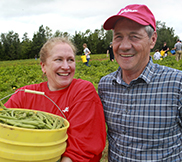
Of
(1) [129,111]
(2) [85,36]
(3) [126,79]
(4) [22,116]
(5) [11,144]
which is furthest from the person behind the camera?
(2) [85,36]

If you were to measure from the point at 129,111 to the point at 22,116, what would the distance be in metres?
0.98

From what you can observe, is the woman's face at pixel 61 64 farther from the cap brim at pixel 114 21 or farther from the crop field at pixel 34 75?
the crop field at pixel 34 75

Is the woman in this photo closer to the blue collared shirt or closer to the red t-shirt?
the red t-shirt

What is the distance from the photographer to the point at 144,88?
1724 millimetres

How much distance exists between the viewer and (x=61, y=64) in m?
1.85

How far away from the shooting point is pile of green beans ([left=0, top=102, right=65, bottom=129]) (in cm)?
123

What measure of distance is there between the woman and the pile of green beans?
196mm

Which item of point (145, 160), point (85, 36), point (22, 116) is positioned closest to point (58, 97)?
point (22, 116)

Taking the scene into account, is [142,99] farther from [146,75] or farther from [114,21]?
[114,21]

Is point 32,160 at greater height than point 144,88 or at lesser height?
lesser

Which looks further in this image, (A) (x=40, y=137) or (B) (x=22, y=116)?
(B) (x=22, y=116)

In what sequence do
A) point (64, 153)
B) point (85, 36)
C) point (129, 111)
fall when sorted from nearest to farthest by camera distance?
1. point (64, 153)
2. point (129, 111)
3. point (85, 36)

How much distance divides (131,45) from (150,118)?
0.71m

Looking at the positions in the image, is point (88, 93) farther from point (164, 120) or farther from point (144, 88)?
point (164, 120)
